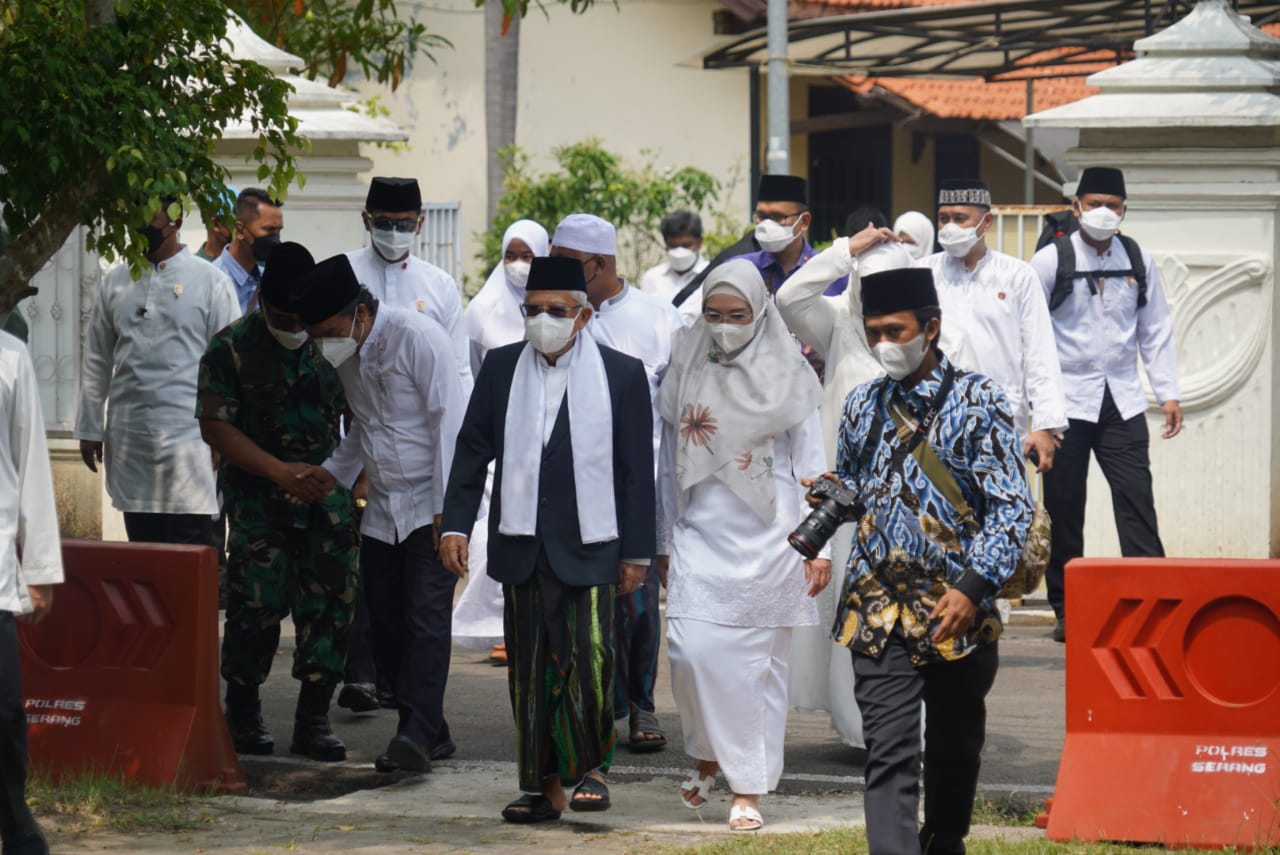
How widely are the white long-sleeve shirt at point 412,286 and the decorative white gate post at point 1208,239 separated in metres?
3.82

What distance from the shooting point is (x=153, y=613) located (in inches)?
291

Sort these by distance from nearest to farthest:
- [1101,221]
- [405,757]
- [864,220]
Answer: [405,757], [864,220], [1101,221]

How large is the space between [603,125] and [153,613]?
16.7 m

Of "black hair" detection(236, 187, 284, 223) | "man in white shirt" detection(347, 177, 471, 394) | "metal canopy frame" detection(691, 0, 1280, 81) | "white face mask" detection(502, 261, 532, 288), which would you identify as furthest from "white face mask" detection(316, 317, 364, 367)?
"metal canopy frame" detection(691, 0, 1280, 81)

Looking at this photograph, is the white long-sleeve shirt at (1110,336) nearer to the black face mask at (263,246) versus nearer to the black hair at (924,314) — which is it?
the black face mask at (263,246)

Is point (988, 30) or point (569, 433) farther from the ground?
point (988, 30)

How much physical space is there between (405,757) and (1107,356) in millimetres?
4309

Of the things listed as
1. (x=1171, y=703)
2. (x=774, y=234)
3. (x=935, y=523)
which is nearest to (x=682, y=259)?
(x=774, y=234)

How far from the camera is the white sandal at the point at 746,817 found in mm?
6883

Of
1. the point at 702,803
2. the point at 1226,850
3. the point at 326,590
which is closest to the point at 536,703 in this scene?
the point at 702,803

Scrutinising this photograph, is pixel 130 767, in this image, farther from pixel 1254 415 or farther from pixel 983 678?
pixel 1254 415

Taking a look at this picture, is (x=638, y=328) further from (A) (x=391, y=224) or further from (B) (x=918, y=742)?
(B) (x=918, y=742)

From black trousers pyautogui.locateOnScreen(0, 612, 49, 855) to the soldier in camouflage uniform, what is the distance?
6.52 feet

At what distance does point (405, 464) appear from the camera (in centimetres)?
805
